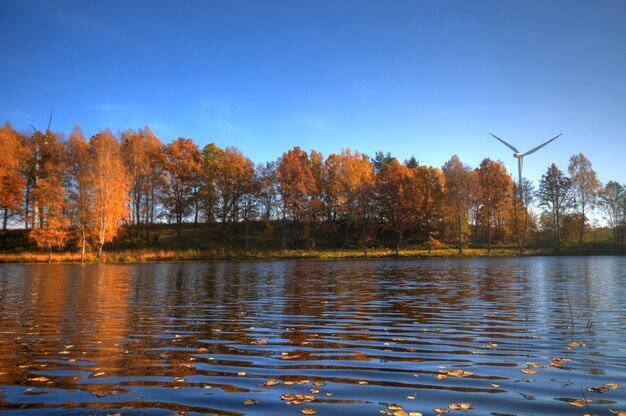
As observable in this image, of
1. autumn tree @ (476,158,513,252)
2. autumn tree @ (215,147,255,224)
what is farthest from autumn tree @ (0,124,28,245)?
autumn tree @ (476,158,513,252)

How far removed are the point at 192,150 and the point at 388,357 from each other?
2845 inches

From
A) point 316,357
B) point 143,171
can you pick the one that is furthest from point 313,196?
point 316,357

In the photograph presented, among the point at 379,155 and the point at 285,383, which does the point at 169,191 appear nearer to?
the point at 379,155

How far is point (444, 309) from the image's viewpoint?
48.8ft

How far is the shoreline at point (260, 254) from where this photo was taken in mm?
55562

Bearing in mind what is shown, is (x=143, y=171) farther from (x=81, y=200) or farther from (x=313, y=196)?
(x=313, y=196)

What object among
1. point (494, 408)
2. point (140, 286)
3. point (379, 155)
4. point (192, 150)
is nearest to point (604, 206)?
point (379, 155)

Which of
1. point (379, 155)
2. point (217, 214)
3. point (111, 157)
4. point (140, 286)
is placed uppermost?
point (379, 155)

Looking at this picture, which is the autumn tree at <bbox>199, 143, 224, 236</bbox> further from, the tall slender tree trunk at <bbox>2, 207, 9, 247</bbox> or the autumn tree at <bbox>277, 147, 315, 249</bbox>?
the tall slender tree trunk at <bbox>2, 207, 9, 247</bbox>

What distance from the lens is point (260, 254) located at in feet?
204

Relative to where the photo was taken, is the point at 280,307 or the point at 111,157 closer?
the point at 280,307

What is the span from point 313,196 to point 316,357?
65.7m

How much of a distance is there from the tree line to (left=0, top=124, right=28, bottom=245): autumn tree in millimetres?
555

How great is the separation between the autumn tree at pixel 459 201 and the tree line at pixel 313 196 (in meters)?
0.18
